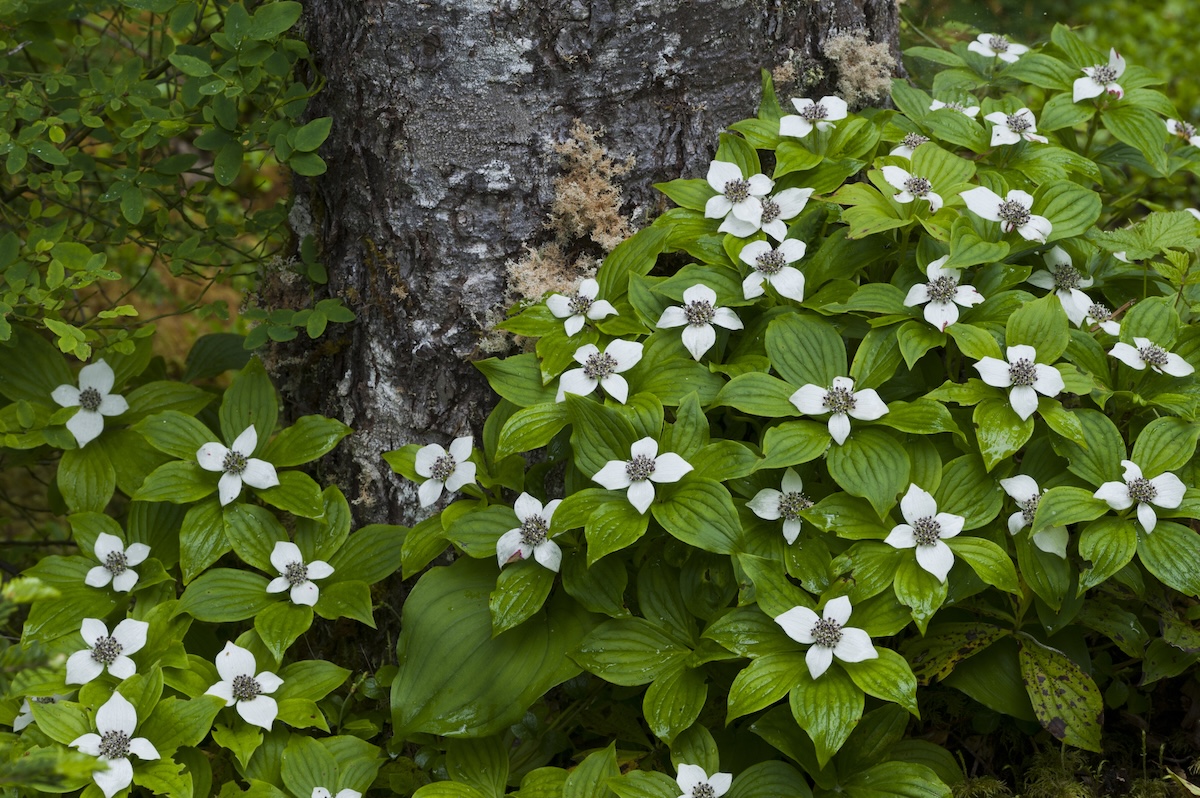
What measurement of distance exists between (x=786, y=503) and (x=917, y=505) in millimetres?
237

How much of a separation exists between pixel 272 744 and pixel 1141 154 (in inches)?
100

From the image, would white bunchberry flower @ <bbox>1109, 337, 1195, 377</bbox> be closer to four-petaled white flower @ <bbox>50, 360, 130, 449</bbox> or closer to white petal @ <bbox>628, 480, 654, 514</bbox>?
white petal @ <bbox>628, 480, 654, 514</bbox>

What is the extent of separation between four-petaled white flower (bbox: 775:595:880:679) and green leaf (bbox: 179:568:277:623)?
3.82 ft

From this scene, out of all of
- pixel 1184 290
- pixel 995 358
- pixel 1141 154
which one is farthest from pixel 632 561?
pixel 1141 154

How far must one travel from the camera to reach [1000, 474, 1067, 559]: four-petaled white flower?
174 cm

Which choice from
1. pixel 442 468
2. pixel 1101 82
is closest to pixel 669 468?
pixel 442 468

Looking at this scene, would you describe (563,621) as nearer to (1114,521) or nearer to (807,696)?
(807,696)

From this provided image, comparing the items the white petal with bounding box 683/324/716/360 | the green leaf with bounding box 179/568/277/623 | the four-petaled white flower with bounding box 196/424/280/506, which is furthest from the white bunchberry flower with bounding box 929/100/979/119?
the green leaf with bounding box 179/568/277/623

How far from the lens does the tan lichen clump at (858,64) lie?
7.83ft

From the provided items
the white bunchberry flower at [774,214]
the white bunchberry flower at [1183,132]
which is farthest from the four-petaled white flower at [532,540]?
the white bunchberry flower at [1183,132]

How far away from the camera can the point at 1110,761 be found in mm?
2061

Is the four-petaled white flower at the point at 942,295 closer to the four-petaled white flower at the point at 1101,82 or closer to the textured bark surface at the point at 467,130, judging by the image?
the textured bark surface at the point at 467,130

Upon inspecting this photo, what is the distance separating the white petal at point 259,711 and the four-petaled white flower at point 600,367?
864 millimetres

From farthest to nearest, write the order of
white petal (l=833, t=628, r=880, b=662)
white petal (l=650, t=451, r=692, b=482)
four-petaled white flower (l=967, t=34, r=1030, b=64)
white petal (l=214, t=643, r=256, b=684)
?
four-petaled white flower (l=967, t=34, r=1030, b=64) → white petal (l=214, t=643, r=256, b=684) → white petal (l=650, t=451, r=692, b=482) → white petal (l=833, t=628, r=880, b=662)
